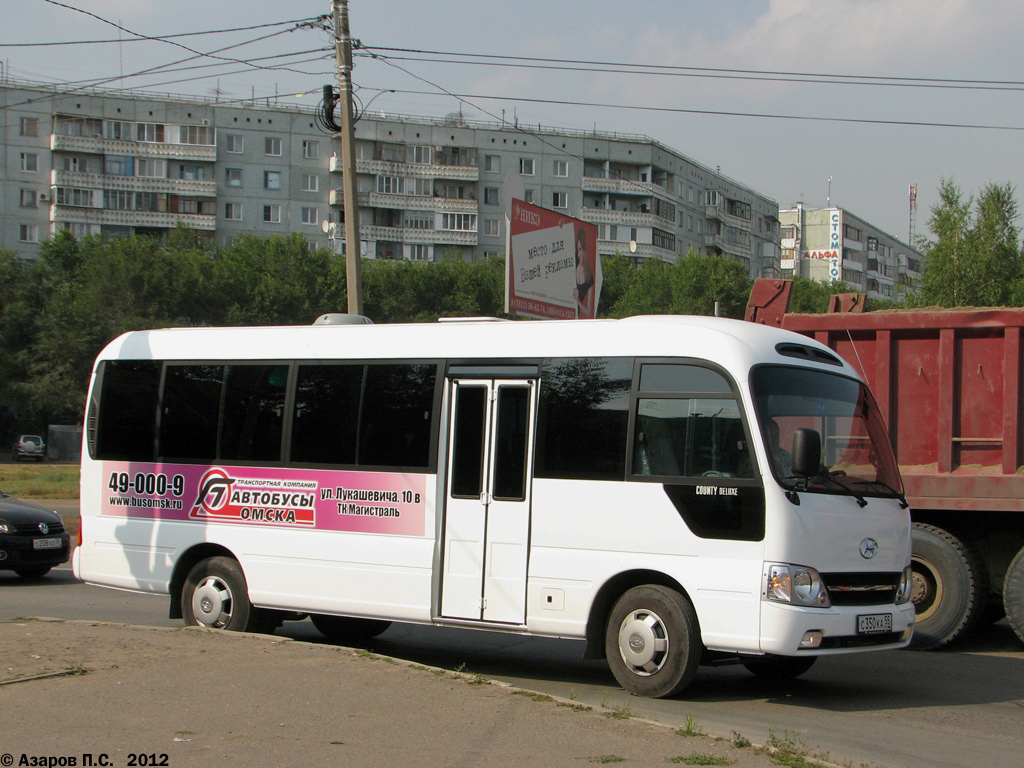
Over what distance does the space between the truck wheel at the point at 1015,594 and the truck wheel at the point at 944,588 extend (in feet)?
1.02

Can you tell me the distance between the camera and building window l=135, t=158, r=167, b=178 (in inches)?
2997

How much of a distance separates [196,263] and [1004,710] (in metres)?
64.2

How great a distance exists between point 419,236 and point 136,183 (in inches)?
763

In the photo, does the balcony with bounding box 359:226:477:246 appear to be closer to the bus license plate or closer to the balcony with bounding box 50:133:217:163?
the balcony with bounding box 50:133:217:163

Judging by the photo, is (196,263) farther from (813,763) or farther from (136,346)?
(813,763)

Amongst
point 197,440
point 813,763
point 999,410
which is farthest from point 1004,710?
point 197,440

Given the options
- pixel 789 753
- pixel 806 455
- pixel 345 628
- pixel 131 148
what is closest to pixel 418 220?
pixel 131 148

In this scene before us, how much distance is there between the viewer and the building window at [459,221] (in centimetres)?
8306

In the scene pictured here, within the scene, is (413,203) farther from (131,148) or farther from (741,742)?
(741,742)

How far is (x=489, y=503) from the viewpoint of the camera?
28.9 ft

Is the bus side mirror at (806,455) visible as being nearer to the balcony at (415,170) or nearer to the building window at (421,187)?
the balcony at (415,170)

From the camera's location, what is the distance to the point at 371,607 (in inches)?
366

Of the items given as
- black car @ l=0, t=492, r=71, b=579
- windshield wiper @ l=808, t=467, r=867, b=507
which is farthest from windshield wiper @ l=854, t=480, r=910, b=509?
black car @ l=0, t=492, r=71, b=579

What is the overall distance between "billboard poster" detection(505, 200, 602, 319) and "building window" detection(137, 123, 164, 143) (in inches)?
2482
